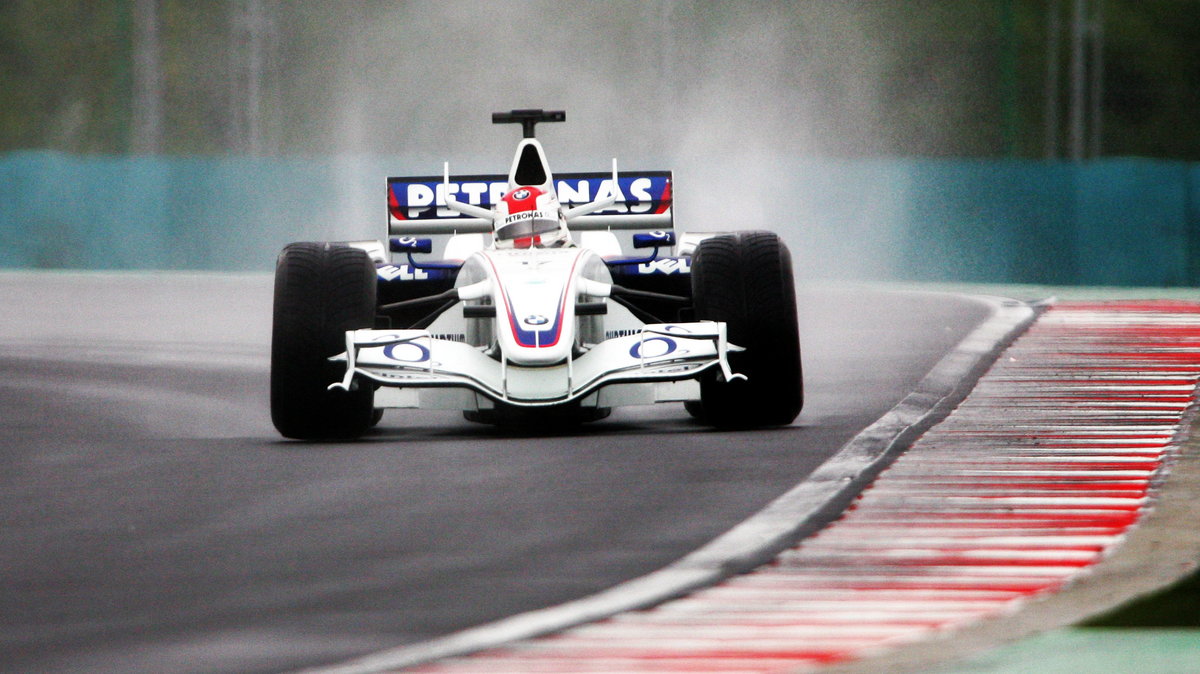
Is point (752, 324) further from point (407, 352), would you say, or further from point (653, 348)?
point (407, 352)

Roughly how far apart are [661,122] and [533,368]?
30235 millimetres

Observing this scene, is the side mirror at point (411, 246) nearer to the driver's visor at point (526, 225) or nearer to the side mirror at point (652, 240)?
the driver's visor at point (526, 225)

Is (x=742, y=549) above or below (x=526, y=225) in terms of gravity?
below

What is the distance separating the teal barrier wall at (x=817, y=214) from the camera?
2812 centimetres

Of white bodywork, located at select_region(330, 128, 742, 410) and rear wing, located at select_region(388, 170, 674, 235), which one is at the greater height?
rear wing, located at select_region(388, 170, 674, 235)

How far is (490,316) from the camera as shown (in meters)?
10.9

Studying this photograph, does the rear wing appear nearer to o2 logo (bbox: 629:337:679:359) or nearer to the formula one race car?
the formula one race car

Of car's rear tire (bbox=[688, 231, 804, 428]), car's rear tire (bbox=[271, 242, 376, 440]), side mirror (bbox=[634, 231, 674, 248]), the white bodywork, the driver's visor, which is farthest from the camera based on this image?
side mirror (bbox=[634, 231, 674, 248])

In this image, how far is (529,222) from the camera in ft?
38.4

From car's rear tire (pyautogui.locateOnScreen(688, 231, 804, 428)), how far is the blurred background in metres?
17.6

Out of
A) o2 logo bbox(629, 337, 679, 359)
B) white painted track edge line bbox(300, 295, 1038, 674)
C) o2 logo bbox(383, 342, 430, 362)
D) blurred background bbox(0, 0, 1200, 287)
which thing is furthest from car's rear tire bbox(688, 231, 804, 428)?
blurred background bbox(0, 0, 1200, 287)

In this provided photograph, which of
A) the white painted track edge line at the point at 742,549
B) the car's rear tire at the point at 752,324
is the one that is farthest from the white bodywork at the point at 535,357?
the white painted track edge line at the point at 742,549

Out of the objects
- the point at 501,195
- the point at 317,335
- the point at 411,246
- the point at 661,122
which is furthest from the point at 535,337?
the point at 661,122

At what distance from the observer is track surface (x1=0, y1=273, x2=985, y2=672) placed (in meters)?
6.23
